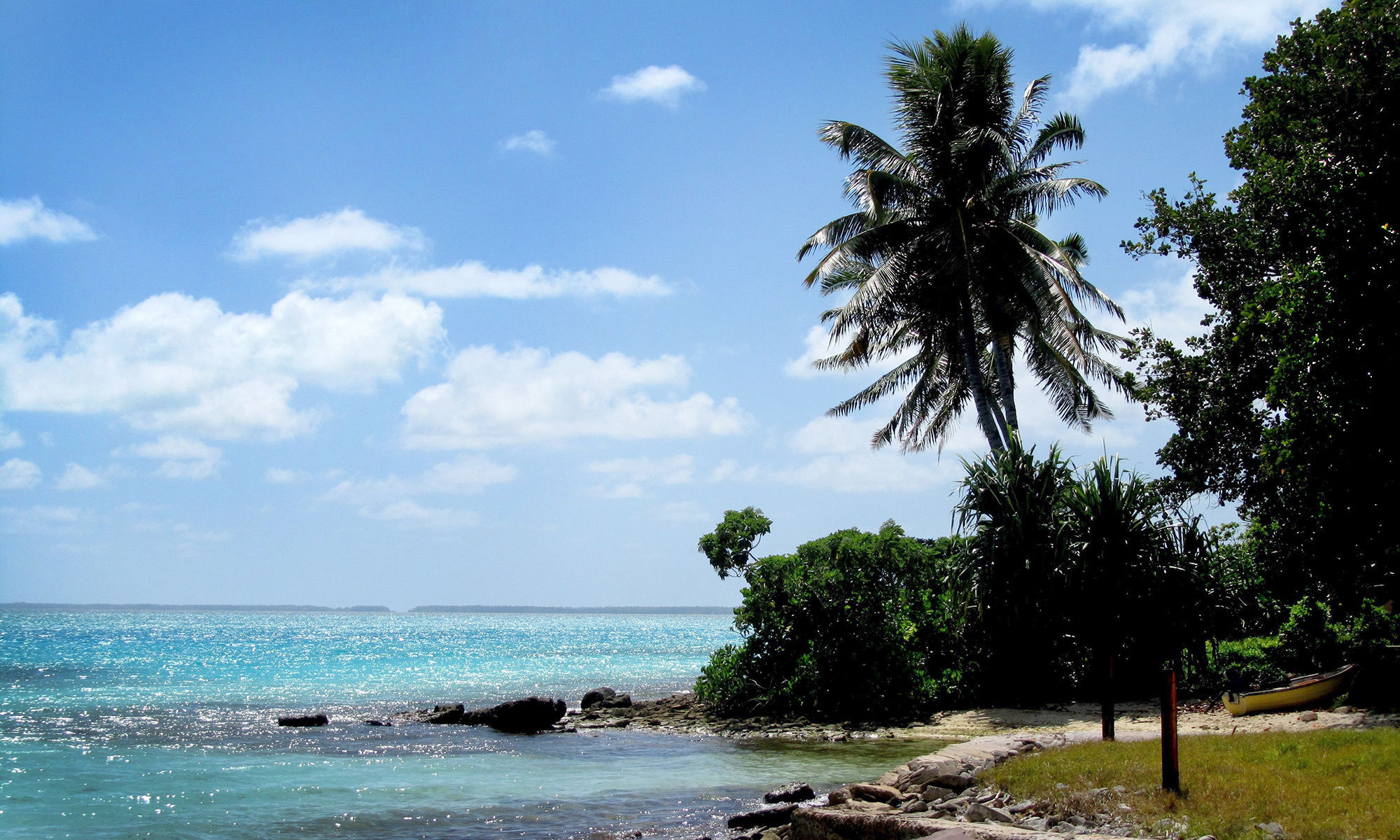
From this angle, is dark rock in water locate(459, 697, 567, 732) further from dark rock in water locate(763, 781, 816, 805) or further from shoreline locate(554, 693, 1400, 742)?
dark rock in water locate(763, 781, 816, 805)

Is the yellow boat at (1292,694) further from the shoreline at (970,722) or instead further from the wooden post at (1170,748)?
the wooden post at (1170,748)

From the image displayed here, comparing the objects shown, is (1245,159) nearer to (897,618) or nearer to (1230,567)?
(1230,567)

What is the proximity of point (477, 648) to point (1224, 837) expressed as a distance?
223ft

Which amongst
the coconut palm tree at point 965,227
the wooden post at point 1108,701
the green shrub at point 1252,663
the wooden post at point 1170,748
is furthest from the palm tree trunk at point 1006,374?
the wooden post at point 1170,748

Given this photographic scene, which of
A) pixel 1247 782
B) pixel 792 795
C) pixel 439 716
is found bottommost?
pixel 439 716

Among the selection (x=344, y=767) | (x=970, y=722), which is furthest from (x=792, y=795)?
(x=344, y=767)

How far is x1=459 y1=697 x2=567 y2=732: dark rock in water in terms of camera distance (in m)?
22.8

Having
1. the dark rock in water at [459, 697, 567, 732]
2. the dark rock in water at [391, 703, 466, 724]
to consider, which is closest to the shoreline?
the dark rock in water at [459, 697, 567, 732]

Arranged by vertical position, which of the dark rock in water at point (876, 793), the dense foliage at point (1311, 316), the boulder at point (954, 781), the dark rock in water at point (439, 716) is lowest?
the dark rock in water at point (439, 716)

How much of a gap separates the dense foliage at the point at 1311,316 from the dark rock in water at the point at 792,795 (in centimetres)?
757

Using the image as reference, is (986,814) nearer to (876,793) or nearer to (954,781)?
(954,781)

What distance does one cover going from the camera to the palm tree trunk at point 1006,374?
21906 mm

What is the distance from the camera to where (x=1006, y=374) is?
22359 mm

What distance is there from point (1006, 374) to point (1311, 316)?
463 inches
